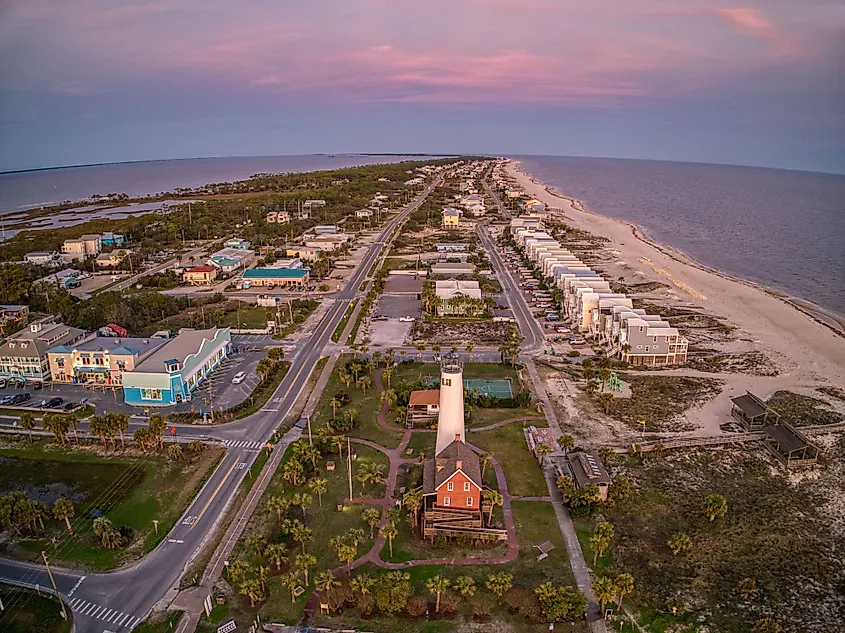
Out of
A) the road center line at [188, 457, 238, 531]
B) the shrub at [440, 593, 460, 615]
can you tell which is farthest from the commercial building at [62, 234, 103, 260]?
the shrub at [440, 593, 460, 615]

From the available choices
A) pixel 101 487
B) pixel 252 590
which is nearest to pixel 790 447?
pixel 252 590

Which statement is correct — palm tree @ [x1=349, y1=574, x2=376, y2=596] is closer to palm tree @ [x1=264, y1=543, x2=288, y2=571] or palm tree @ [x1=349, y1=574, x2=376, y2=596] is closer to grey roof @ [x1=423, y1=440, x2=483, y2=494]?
palm tree @ [x1=264, y1=543, x2=288, y2=571]

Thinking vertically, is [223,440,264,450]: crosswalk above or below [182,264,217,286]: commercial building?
below

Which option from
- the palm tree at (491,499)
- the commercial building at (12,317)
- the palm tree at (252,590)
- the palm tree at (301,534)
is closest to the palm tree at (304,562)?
the palm tree at (301,534)

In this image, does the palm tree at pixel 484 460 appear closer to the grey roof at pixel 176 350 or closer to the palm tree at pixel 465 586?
the palm tree at pixel 465 586

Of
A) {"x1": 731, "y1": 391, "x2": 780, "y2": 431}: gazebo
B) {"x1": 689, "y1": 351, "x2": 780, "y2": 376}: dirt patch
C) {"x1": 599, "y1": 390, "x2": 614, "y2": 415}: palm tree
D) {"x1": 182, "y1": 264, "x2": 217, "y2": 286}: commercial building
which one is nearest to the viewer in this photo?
{"x1": 731, "y1": 391, "x2": 780, "y2": 431}: gazebo
